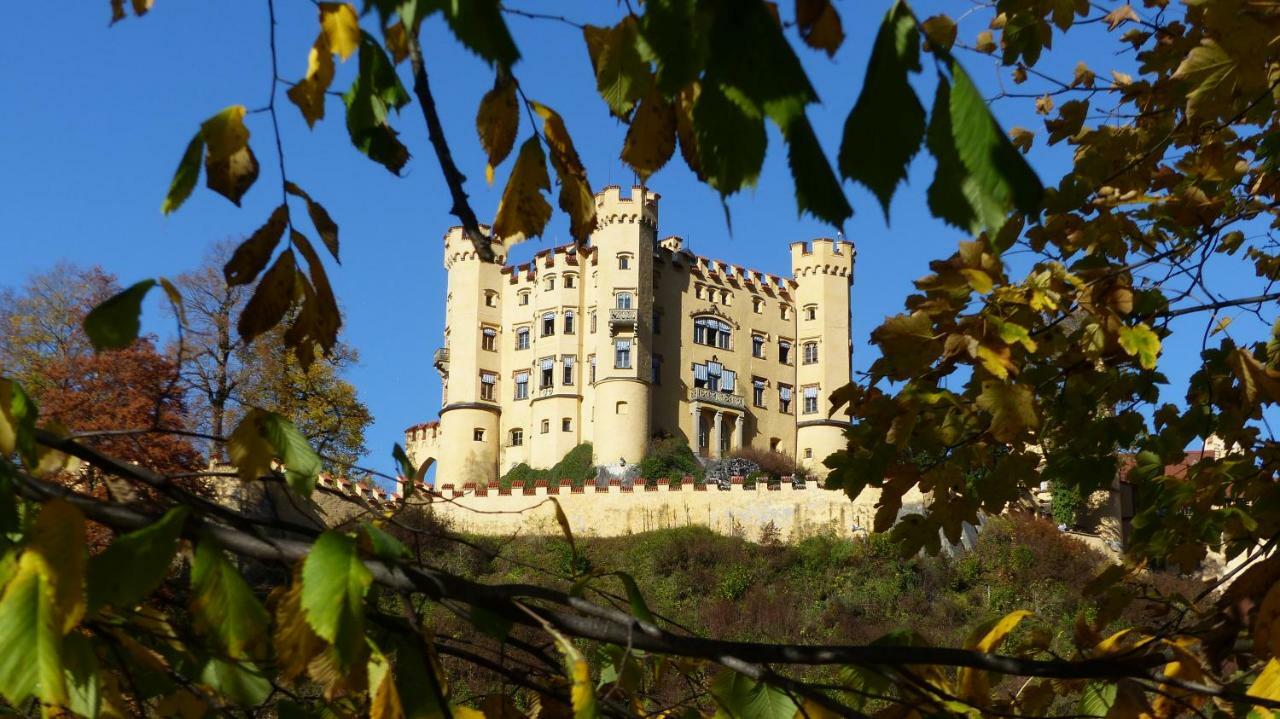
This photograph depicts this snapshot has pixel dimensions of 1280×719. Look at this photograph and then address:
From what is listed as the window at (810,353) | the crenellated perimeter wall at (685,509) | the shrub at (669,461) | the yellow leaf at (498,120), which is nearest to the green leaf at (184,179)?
the yellow leaf at (498,120)

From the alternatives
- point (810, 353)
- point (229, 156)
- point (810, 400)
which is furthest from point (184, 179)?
point (810, 353)

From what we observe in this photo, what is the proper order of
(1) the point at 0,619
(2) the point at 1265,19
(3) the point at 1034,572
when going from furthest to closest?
(3) the point at 1034,572
(2) the point at 1265,19
(1) the point at 0,619

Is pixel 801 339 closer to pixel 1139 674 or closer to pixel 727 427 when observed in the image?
pixel 727 427

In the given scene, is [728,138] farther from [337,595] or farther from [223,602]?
[223,602]

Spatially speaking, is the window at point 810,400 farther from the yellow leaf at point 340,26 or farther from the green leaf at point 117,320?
the green leaf at point 117,320

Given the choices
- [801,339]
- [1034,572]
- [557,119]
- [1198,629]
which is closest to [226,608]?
[557,119]

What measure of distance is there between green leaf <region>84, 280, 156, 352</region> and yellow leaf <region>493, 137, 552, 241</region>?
0.48 m

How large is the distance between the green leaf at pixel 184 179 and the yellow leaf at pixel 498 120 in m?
0.36

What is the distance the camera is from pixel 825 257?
43625 millimetres

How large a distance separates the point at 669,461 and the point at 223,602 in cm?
3663

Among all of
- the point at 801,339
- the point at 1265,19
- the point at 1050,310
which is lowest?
the point at 1050,310

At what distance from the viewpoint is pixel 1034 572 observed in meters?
25.4

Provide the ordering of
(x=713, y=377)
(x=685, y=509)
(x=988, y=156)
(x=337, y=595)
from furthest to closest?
(x=713, y=377) → (x=685, y=509) → (x=337, y=595) → (x=988, y=156)

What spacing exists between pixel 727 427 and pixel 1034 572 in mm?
16794
